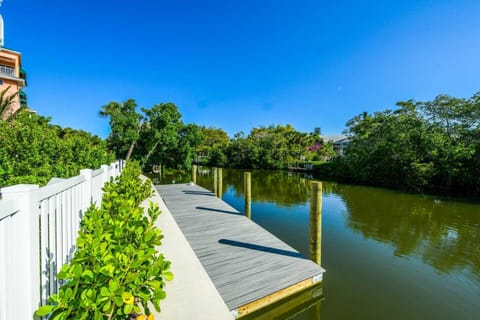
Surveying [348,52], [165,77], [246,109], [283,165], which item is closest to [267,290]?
[348,52]

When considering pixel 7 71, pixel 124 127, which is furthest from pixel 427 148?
pixel 7 71

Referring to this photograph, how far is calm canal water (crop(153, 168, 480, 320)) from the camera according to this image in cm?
340

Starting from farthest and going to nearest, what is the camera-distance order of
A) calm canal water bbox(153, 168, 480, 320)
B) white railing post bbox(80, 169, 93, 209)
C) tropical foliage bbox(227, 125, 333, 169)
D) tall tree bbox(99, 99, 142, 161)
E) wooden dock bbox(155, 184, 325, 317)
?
tropical foliage bbox(227, 125, 333, 169) < tall tree bbox(99, 99, 142, 161) < calm canal water bbox(153, 168, 480, 320) < wooden dock bbox(155, 184, 325, 317) < white railing post bbox(80, 169, 93, 209)

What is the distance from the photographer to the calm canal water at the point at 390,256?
340cm

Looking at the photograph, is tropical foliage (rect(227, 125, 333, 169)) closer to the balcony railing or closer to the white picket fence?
the balcony railing

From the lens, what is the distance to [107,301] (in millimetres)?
992

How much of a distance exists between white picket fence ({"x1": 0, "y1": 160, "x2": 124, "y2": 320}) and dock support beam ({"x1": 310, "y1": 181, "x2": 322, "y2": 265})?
3.76 meters

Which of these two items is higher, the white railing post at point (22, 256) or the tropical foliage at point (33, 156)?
the tropical foliage at point (33, 156)

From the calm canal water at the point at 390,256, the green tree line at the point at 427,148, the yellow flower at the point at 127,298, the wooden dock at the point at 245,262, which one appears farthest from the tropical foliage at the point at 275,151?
the yellow flower at the point at 127,298

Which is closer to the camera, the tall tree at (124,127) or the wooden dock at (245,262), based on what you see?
the wooden dock at (245,262)

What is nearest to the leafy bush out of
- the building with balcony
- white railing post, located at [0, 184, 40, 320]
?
white railing post, located at [0, 184, 40, 320]

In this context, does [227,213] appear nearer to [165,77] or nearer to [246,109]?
[165,77]

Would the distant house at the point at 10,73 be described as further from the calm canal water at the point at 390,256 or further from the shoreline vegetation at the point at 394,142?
the calm canal water at the point at 390,256

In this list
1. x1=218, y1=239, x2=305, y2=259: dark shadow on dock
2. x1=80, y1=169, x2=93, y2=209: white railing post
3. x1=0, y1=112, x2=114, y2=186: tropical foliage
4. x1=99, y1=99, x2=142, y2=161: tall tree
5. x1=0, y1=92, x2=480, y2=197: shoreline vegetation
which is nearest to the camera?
x1=80, y1=169, x2=93, y2=209: white railing post
